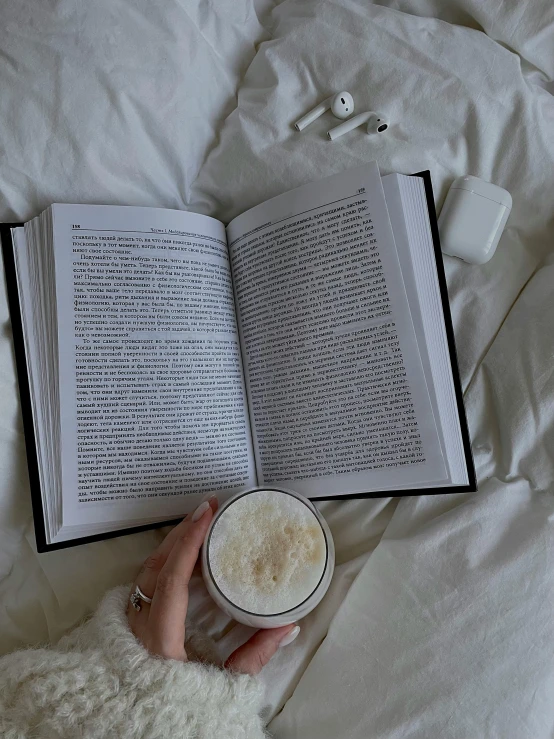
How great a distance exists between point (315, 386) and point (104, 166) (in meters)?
0.38

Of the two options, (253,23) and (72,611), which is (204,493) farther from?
(253,23)

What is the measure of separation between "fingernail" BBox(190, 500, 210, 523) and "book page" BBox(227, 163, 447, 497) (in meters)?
0.11

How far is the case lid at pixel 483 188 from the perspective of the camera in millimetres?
741

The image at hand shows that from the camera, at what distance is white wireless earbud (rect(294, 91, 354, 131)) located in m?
0.76

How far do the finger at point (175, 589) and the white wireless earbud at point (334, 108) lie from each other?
1.67ft

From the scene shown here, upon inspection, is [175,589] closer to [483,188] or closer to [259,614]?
[259,614]

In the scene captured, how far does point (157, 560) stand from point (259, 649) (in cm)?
15

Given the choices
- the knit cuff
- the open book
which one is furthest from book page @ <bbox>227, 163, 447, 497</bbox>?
the knit cuff

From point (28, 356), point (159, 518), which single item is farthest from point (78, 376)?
point (159, 518)

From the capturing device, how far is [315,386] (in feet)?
2.43

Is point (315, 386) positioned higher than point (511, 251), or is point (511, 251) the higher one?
point (511, 251)

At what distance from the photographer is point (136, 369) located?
0.73 meters

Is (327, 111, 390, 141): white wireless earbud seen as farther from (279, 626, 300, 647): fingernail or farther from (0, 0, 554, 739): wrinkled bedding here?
(279, 626, 300, 647): fingernail

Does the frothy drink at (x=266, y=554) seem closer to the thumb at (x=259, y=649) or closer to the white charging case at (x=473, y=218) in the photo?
the thumb at (x=259, y=649)
